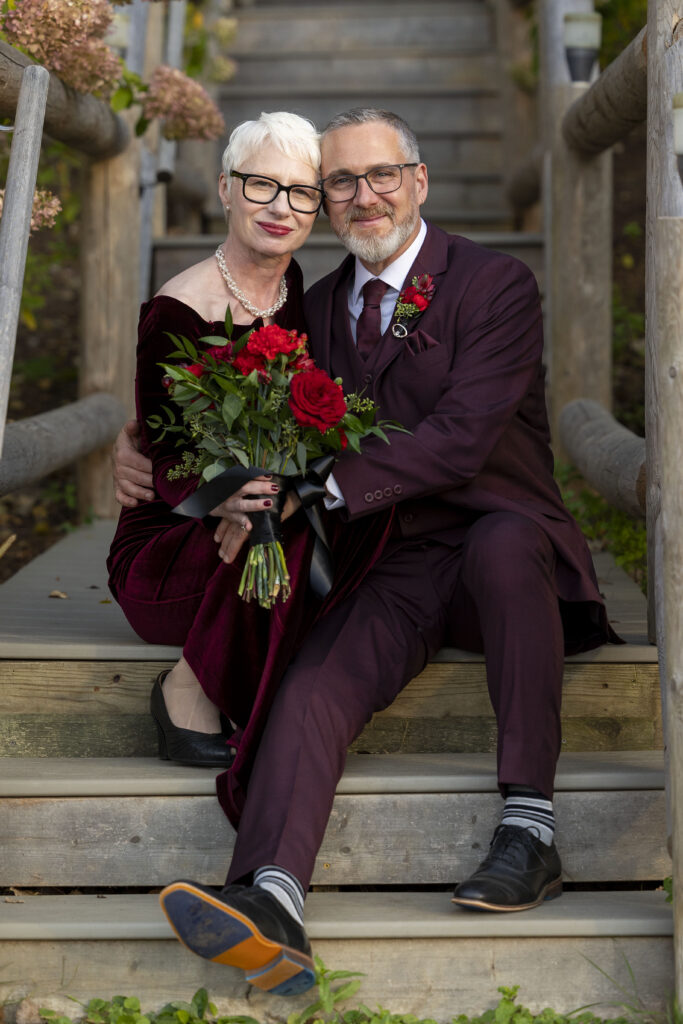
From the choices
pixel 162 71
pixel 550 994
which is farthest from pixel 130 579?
pixel 162 71

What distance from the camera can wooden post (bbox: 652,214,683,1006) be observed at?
205 centimetres

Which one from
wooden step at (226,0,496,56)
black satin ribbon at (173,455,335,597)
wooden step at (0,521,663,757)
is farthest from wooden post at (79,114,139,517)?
wooden step at (226,0,496,56)

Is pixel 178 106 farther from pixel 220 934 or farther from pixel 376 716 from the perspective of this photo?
pixel 220 934

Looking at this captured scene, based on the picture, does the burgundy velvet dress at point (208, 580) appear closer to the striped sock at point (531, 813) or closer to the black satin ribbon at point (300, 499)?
the black satin ribbon at point (300, 499)

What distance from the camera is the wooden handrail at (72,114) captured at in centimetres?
269

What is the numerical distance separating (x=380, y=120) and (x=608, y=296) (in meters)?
2.16

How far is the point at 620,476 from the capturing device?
325 centimetres

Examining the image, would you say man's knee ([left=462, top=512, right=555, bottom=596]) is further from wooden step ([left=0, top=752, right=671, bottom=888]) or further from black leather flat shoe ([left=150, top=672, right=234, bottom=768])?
black leather flat shoe ([left=150, top=672, right=234, bottom=768])

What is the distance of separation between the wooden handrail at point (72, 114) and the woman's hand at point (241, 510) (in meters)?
1.10

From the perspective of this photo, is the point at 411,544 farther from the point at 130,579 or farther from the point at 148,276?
the point at 148,276

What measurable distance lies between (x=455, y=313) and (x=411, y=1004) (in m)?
1.39

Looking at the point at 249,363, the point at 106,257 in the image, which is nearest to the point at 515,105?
the point at 106,257

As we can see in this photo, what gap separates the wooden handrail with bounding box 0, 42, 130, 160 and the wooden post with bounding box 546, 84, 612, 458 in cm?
165

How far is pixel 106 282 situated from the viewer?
4.60 meters
